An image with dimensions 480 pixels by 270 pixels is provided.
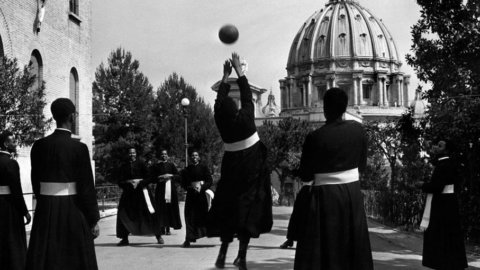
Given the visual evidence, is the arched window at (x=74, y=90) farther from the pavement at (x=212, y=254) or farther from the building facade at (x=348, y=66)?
the building facade at (x=348, y=66)

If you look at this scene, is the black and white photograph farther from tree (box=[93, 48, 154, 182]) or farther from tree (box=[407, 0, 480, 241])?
tree (box=[93, 48, 154, 182])

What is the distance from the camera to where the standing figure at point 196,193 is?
13.3 meters

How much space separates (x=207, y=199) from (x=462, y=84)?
5551mm

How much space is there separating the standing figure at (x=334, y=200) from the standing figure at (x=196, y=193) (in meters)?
6.69

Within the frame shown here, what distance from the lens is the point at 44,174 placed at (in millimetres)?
6996

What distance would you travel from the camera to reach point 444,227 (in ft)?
31.1

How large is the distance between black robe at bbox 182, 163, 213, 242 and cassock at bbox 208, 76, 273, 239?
14.5 feet

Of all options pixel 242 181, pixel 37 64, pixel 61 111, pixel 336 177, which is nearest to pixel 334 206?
pixel 336 177

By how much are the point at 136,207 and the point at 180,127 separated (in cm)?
4324

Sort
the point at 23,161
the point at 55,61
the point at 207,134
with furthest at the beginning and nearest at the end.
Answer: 1. the point at 207,134
2. the point at 55,61
3. the point at 23,161

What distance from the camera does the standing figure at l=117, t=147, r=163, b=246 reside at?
13758 millimetres

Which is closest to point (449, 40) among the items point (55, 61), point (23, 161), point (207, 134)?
point (23, 161)

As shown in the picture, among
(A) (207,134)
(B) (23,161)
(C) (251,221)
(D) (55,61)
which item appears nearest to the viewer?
(C) (251,221)

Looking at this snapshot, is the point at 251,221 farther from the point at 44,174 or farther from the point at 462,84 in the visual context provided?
the point at 462,84
